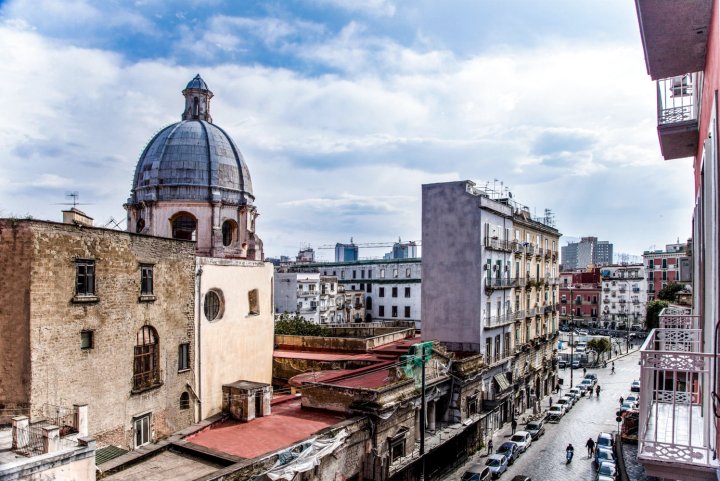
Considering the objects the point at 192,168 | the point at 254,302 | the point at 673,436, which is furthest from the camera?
the point at 254,302

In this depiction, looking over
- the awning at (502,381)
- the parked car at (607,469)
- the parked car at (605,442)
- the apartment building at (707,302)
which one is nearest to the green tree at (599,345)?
the awning at (502,381)

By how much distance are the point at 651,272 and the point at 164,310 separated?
89260 millimetres

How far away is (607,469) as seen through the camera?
27625 mm

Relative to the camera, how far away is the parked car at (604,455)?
2971cm

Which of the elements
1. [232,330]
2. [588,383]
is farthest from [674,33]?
[588,383]

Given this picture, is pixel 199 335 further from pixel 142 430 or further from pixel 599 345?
pixel 599 345

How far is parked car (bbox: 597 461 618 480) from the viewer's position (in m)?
27.0

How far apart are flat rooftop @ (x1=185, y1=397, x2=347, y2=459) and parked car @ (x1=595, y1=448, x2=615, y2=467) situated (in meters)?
15.9

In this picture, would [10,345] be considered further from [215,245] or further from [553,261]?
[553,261]

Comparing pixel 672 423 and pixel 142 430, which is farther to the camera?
pixel 142 430

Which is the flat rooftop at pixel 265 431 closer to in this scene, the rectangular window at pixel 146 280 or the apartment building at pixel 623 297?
the rectangular window at pixel 146 280

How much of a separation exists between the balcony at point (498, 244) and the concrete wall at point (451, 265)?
1315 millimetres

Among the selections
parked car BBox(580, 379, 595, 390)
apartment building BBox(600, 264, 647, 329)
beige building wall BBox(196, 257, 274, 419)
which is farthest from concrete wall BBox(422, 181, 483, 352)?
apartment building BBox(600, 264, 647, 329)

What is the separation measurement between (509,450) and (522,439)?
268 cm
